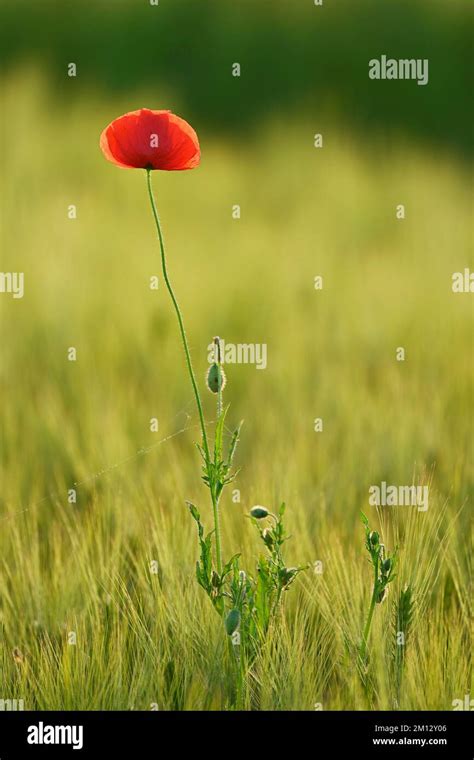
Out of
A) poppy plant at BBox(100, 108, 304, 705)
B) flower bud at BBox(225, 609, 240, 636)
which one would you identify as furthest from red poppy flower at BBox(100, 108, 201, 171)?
flower bud at BBox(225, 609, 240, 636)

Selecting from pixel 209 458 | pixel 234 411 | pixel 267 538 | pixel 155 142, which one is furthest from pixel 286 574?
pixel 234 411

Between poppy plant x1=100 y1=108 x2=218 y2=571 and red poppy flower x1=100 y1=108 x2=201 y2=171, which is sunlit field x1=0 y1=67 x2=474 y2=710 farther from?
red poppy flower x1=100 y1=108 x2=201 y2=171

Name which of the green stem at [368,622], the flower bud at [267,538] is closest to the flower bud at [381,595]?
the green stem at [368,622]

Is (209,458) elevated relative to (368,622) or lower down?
elevated

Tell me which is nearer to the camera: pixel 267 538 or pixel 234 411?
pixel 267 538

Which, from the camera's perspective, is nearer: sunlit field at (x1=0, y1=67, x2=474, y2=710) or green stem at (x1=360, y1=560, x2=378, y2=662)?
green stem at (x1=360, y1=560, x2=378, y2=662)
